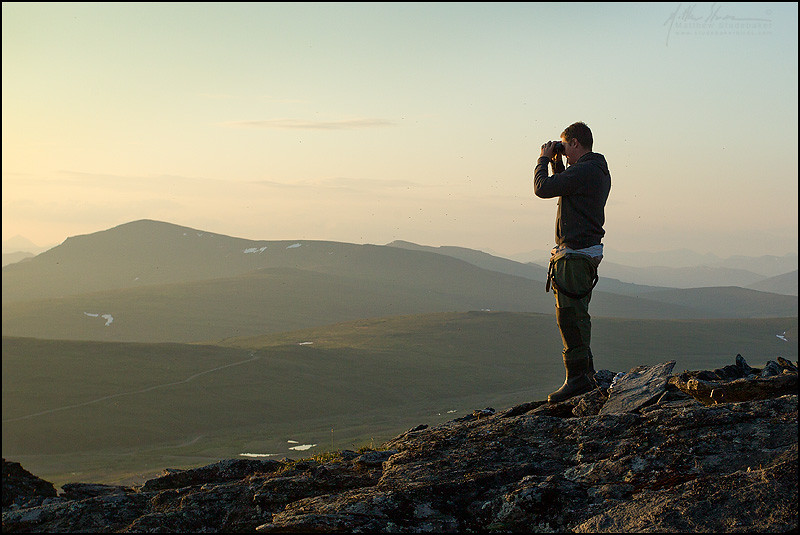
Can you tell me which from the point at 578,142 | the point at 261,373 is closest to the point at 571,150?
the point at 578,142

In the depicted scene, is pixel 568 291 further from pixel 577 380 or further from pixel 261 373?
pixel 261 373

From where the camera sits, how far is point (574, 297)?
9.55 metres

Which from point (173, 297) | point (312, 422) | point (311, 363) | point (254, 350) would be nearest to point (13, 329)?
point (173, 297)

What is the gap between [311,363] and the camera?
106 meters

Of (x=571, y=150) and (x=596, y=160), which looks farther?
(x=571, y=150)

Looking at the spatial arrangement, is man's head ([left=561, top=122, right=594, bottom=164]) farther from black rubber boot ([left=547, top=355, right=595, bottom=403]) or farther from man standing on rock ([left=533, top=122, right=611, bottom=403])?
black rubber boot ([left=547, top=355, right=595, bottom=403])

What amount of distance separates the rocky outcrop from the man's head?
3623 mm

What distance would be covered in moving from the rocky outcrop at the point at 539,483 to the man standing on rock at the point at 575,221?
1198 mm

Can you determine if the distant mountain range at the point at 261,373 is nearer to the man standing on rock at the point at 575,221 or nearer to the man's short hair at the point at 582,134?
the man standing on rock at the point at 575,221

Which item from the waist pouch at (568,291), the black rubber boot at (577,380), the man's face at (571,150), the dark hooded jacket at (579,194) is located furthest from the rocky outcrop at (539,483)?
the man's face at (571,150)

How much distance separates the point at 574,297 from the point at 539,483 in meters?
3.51

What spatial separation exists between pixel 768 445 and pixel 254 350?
4390 inches

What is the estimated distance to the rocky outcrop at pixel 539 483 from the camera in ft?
19.3

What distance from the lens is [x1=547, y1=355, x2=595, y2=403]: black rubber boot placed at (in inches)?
394
